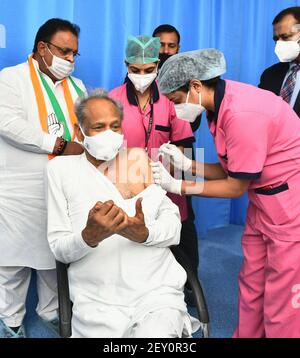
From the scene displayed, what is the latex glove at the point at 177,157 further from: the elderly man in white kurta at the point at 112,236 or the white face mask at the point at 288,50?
the white face mask at the point at 288,50

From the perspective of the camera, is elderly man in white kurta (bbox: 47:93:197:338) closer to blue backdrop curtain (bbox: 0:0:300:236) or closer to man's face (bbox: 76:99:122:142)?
man's face (bbox: 76:99:122:142)

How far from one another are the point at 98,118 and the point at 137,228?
47cm

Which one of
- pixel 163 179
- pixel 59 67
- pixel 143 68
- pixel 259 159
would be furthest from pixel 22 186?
pixel 259 159

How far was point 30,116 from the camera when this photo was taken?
1879 millimetres

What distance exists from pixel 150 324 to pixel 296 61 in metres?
1.59

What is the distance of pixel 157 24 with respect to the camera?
2740mm

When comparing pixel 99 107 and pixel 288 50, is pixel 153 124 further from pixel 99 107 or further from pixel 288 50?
pixel 288 50

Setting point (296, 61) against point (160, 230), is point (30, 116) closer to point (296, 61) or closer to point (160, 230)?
point (160, 230)

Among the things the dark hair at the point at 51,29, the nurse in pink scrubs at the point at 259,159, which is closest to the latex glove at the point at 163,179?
the nurse in pink scrubs at the point at 259,159

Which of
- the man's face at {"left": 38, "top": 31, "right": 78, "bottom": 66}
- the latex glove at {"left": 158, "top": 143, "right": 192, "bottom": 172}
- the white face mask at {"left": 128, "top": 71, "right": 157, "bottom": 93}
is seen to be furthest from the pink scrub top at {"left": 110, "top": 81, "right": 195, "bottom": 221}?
the man's face at {"left": 38, "top": 31, "right": 78, "bottom": 66}

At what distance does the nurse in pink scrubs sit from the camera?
4.94 feet

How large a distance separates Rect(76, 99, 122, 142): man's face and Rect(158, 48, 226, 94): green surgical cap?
0.24m
